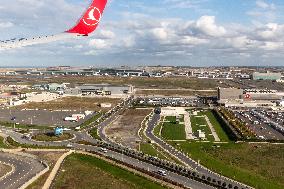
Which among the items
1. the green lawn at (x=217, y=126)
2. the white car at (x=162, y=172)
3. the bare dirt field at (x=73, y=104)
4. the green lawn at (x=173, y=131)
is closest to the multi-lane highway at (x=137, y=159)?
the white car at (x=162, y=172)

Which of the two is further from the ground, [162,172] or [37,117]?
[37,117]

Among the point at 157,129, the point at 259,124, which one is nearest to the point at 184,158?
the point at 157,129

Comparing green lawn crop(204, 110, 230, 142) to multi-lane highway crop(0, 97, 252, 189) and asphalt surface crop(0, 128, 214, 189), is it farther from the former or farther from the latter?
asphalt surface crop(0, 128, 214, 189)

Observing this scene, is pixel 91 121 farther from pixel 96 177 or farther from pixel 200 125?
pixel 96 177

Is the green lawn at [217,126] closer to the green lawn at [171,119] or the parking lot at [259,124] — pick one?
the parking lot at [259,124]

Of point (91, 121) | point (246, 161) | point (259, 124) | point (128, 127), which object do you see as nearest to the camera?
point (246, 161)

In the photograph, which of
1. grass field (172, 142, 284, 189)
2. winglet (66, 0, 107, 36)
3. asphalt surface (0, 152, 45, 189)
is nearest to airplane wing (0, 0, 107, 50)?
winglet (66, 0, 107, 36)

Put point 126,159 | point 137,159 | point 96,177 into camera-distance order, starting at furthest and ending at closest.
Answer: point 126,159, point 137,159, point 96,177
